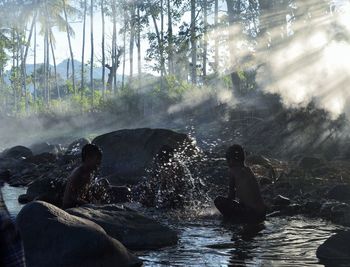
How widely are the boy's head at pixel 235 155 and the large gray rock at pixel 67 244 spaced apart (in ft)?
8.87

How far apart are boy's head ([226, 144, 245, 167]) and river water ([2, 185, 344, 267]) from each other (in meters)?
0.94

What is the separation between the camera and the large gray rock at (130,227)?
5.79 metres

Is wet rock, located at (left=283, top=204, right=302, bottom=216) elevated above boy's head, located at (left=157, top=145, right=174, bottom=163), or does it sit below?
below

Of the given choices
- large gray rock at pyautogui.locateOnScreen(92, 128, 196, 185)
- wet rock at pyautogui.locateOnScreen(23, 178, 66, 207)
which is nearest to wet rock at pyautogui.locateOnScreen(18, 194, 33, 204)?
wet rock at pyautogui.locateOnScreen(23, 178, 66, 207)

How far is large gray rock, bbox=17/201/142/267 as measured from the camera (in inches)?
182

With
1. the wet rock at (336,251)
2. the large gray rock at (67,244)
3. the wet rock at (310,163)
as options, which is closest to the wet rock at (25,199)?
the large gray rock at (67,244)

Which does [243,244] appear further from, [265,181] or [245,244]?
[265,181]

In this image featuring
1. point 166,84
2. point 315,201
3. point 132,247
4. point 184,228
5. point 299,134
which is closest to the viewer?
point 132,247

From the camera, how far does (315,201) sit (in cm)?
Answer: 837

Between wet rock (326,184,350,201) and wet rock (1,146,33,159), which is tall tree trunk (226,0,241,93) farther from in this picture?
wet rock (326,184,350,201)

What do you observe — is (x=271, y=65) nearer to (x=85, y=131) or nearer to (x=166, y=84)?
(x=166, y=84)

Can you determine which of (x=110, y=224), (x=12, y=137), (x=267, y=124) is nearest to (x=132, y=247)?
(x=110, y=224)

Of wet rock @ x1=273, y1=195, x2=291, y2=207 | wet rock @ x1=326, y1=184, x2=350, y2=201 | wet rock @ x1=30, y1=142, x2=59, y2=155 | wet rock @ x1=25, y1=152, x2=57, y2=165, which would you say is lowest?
wet rock @ x1=273, y1=195, x2=291, y2=207

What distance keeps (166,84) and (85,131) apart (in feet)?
19.6
